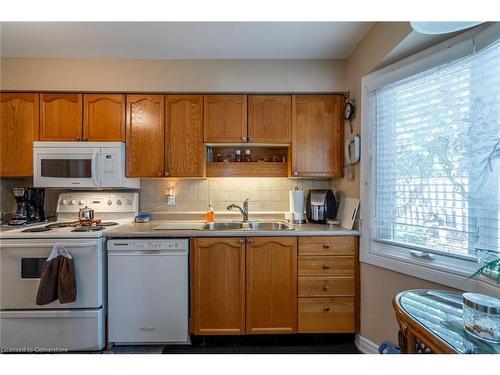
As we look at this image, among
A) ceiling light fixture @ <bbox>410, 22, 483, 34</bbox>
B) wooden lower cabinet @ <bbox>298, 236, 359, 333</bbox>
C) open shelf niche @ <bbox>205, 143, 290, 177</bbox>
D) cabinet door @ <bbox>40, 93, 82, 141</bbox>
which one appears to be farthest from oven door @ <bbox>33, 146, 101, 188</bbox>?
ceiling light fixture @ <bbox>410, 22, 483, 34</bbox>

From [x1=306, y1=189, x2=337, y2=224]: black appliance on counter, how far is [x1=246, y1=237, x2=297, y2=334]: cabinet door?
510 mm

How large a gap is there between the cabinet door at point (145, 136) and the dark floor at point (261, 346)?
1.43 meters

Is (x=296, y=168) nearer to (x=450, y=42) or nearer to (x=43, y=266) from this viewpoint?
(x=450, y=42)

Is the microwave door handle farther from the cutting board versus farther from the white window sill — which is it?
the white window sill

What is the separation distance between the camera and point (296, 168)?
217 centimetres

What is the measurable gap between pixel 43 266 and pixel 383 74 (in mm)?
2856

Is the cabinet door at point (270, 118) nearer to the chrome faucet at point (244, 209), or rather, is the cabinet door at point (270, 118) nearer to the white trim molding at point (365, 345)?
the chrome faucet at point (244, 209)

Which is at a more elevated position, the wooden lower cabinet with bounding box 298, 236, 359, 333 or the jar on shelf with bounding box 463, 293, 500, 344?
the jar on shelf with bounding box 463, 293, 500, 344

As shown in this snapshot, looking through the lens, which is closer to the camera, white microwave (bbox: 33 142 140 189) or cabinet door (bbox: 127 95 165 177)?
white microwave (bbox: 33 142 140 189)

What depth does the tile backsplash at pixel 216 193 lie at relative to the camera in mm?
2439

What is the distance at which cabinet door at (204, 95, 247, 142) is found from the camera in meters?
2.13
